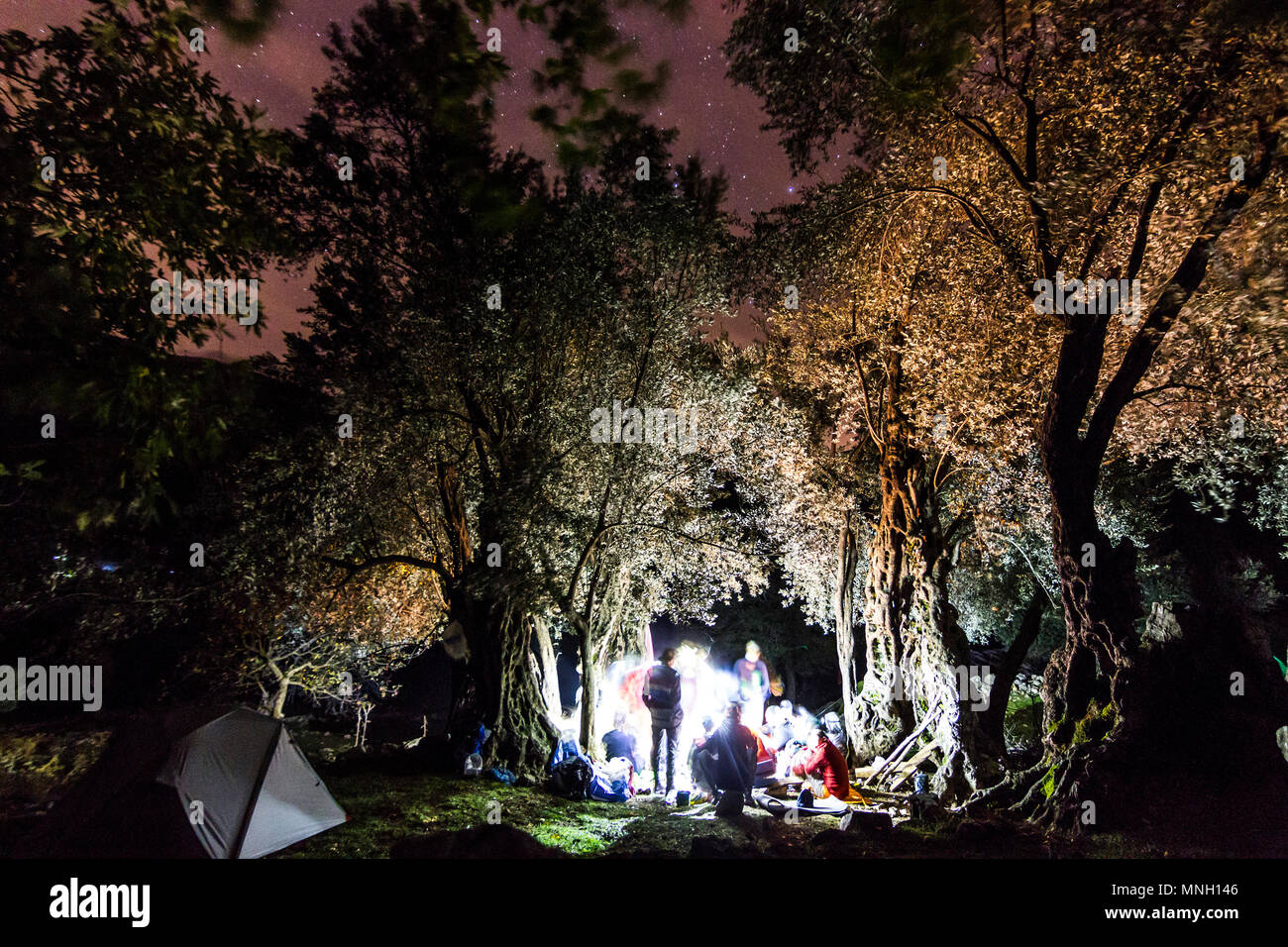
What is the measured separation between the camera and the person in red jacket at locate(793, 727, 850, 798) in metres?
9.78

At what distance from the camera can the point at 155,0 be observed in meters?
5.57

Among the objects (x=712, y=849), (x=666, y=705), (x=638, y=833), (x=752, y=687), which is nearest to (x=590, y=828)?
(x=638, y=833)

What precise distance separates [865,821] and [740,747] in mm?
2196

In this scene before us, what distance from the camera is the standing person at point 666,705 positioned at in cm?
1075

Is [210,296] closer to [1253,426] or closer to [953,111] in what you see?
[953,111]

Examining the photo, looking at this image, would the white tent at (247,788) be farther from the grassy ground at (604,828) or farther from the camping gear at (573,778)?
the camping gear at (573,778)

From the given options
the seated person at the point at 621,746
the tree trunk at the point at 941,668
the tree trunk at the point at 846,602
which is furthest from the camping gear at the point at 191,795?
the tree trunk at the point at 846,602

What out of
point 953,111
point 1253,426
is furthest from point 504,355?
point 1253,426

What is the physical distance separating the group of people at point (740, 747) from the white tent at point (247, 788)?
5.58m

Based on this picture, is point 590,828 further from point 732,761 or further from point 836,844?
point 836,844

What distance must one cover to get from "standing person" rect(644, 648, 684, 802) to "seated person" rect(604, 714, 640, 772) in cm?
178

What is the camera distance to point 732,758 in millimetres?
9562

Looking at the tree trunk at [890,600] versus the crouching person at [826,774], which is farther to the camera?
the tree trunk at [890,600]
